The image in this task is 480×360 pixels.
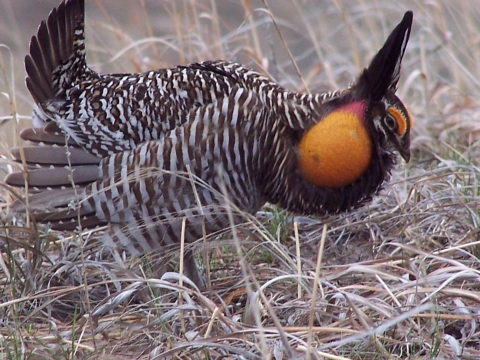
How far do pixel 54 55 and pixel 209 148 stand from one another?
3.05 ft

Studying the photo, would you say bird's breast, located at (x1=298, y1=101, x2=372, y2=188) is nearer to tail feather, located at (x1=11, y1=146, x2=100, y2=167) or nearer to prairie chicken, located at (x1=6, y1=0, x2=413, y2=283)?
prairie chicken, located at (x1=6, y1=0, x2=413, y2=283)

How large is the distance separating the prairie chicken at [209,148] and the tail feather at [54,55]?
0.70 ft

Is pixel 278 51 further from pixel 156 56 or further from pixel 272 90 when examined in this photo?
pixel 272 90

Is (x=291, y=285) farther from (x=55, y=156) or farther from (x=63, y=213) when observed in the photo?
(x=55, y=156)

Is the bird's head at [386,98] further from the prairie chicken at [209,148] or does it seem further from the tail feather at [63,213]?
the tail feather at [63,213]

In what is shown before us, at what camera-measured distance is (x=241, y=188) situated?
3.09 meters

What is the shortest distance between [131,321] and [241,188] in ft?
2.40

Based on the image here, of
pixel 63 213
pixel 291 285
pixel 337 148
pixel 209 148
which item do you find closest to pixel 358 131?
pixel 337 148

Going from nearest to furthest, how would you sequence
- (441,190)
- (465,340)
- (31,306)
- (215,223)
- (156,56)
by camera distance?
(465,340), (31,306), (215,223), (441,190), (156,56)

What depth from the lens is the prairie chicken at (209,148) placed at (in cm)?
301

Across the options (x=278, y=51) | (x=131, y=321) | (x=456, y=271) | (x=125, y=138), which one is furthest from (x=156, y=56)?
(x=278, y=51)

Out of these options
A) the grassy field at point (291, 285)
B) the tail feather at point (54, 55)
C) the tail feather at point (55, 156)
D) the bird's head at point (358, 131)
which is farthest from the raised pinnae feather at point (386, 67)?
the tail feather at point (54, 55)

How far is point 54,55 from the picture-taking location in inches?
135

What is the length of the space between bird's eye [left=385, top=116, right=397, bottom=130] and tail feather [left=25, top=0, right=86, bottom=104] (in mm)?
1366
